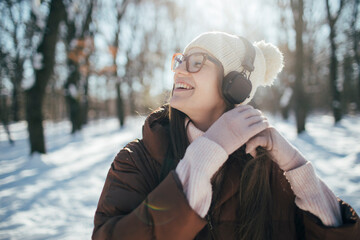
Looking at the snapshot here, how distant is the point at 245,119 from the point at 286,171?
40 cm

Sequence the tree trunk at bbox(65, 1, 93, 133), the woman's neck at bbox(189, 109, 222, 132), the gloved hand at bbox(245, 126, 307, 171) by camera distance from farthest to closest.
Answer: the tree trunk at bbox(65, 1, 93, 133)
the woman's neck at bbox(189, 109, 222, 132)
the gloved hand at bbox(245, 126, 307, 171)

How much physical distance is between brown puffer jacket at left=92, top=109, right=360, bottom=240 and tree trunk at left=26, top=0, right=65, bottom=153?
6.78m

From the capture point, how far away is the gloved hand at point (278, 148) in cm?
115

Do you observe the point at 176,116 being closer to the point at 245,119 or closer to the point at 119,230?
the point at 245,119

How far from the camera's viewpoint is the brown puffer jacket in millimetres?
919

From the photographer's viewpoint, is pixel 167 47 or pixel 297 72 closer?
pixel 297 72

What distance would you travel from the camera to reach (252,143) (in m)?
1.15

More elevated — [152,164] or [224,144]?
[224,144]

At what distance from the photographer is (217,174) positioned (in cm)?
126

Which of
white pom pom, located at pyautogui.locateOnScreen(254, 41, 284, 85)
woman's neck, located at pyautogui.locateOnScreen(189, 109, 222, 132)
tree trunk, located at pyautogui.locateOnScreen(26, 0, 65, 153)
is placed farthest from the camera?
tree trunk, located at pyautogui.locateOnScreen(26, 0, 65, 153)

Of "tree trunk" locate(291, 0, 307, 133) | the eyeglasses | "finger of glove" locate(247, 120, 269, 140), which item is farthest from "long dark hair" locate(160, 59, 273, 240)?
"tree trunk" locate(291, 0, 307, 133)

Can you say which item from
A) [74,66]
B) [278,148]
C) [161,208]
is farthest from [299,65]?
[74,66]

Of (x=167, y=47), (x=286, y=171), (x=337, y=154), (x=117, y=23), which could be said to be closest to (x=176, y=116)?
(x=286, y=171)

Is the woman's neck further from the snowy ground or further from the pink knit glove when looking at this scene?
the snowy ground
